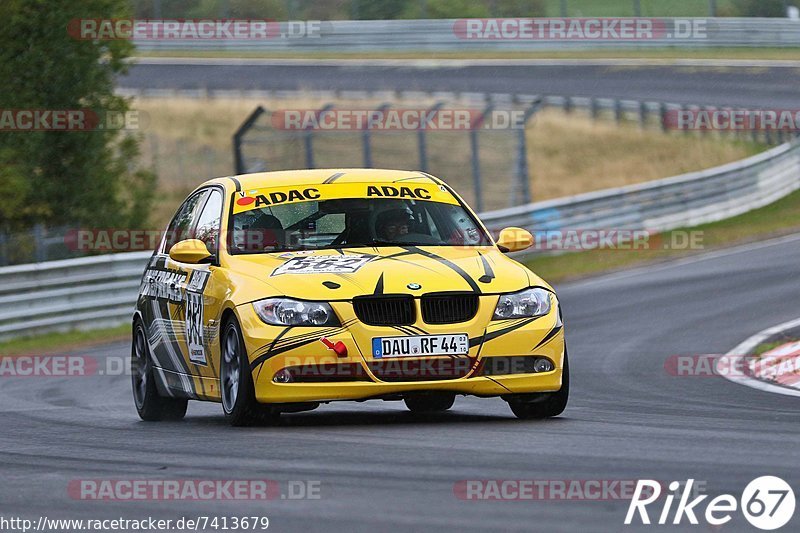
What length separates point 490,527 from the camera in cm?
539

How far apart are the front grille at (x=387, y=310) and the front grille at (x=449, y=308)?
3.5 inches

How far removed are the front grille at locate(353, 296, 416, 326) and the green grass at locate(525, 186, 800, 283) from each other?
1344 centimetres

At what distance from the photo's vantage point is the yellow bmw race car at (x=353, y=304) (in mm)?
8586

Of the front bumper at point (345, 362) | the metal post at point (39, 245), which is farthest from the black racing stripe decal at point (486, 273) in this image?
the metal post at point (39, 245)

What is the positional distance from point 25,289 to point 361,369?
12.7 metres

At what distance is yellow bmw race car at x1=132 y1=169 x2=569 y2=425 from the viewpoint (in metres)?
8.59

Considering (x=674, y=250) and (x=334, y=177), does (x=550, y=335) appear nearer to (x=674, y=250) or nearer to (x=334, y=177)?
(x=334, y=177)

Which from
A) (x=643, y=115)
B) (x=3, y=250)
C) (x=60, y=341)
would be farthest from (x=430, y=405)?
(x=643, y=115)

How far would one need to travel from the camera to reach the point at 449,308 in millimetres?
8719

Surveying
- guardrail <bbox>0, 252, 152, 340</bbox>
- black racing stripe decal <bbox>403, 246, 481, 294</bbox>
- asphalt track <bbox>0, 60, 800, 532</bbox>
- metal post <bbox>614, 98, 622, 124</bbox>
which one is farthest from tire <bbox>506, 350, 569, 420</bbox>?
metal post <bbox>614, 98, 622, 124</bbox>

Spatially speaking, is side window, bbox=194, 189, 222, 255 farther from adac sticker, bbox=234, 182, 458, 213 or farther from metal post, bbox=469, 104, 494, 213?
metal post, bbox=469, 104, 494, 213

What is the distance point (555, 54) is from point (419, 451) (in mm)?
42136

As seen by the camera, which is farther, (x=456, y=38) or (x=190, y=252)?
(x=456, y=38)

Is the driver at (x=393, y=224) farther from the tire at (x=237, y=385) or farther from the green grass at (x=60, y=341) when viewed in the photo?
the green grass at (x=60, y=341)
